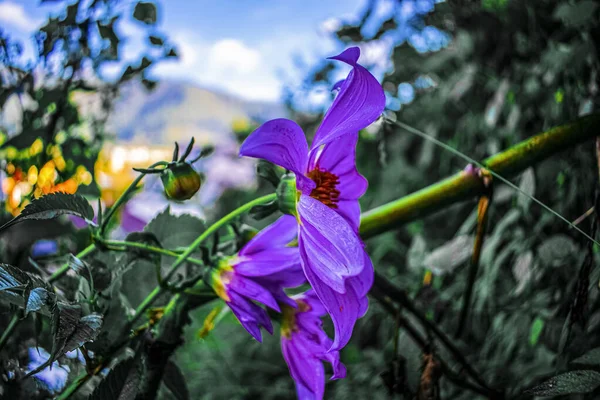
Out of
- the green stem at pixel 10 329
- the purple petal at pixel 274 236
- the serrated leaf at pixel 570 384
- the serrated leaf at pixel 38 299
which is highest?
the purple petal at pixel 274 236

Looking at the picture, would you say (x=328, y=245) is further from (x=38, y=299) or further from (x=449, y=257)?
(x=449, y=257)

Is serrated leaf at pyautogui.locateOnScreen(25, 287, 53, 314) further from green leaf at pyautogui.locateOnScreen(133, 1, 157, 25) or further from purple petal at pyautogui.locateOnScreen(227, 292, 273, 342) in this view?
green leaf at pyautogui.locateOnScreen(133, 1, 157, 25)

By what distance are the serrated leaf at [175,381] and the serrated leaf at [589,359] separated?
0.24 meters

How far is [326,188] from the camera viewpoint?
0.33 m

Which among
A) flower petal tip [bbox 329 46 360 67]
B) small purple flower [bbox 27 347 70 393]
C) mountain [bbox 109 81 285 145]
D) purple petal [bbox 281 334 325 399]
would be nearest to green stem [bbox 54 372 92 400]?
small purple flower [bbox 27 347 70 393]

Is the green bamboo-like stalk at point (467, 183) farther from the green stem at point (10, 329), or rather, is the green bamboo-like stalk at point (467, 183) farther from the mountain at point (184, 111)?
the mountain at point (184, 111)

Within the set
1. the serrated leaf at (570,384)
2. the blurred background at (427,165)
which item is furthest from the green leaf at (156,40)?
the serrated leaf at (570,384)

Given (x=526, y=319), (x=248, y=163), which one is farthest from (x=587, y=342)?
(x=248, y=163)

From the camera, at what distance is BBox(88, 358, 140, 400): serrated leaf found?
0.92 ft

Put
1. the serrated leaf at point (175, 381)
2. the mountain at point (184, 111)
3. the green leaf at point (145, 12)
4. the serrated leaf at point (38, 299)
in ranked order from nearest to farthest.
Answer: the serrated leaf at point (38, 299), the serrated leaf at point (175, 381), the green leaf at point (145, 12), the mountain at point (184, 111)

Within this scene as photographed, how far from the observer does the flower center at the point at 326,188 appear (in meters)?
0.32

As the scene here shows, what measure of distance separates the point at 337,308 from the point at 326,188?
0.09 m

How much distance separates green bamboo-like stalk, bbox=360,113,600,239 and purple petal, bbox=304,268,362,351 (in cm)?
11

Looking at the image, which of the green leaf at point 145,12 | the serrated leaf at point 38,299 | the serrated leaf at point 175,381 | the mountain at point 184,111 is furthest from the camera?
the mountain at point 184,111
